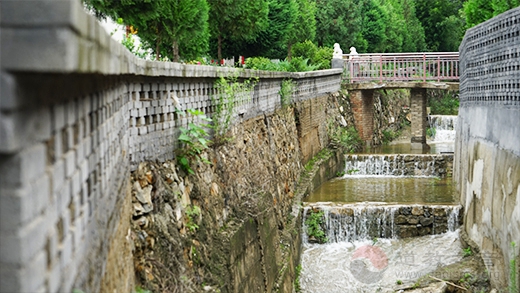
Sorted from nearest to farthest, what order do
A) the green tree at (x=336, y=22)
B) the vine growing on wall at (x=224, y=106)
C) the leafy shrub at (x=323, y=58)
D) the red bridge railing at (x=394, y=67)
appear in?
the vine growing on wall at (x=224, y=106)
the red bridge railing at (x=394, y=67)
the leafy shrub at (x=323, y=58)
the green tree at (x=336, y=22)

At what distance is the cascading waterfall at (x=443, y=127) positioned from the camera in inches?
1204

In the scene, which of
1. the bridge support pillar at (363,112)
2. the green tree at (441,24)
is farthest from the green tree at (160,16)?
the green tree at (441,24)

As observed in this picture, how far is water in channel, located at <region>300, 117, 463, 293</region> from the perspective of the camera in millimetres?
13625

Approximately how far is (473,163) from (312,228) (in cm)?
382

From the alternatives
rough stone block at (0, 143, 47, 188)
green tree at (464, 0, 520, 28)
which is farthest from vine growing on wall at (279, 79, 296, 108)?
rough stone block at (0, 143, 47, 188)

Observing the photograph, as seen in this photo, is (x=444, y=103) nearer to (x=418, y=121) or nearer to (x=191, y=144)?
(x=418, y=121)

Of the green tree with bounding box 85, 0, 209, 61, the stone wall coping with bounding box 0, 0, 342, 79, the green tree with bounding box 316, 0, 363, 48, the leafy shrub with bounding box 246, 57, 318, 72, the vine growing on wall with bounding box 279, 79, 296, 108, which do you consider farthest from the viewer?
the green tree with bounding box 316, 0, 363, 48

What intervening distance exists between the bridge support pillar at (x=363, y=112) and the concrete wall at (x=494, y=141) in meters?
11.2

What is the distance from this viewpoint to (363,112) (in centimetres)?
2767

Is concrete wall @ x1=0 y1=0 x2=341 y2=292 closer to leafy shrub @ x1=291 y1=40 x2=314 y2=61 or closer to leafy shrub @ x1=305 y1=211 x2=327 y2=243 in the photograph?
leafy shrub @ x1=305 y1=211 x2=327 y2=243

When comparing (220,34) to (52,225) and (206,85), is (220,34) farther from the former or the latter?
(52,225)

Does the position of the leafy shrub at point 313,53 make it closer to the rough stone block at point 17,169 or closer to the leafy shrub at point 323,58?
the leafy shrub at point 323,58

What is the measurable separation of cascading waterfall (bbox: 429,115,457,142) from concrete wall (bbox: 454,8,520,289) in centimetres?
1454

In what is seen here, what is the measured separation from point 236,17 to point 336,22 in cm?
1729
